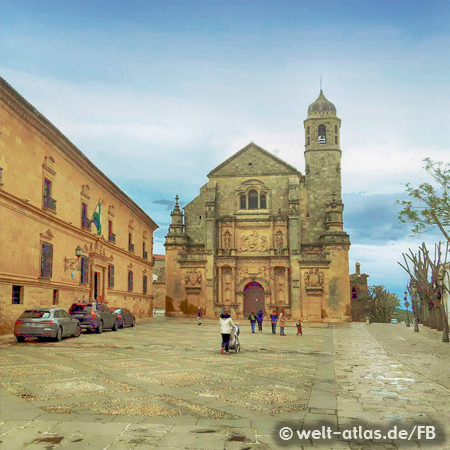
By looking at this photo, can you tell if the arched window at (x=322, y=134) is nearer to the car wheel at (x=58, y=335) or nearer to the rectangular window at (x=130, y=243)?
the rectangular window at (x=130, y=243)

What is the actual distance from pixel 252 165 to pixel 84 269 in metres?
23.8

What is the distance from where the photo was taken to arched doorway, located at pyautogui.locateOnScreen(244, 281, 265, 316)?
4497 centimetres

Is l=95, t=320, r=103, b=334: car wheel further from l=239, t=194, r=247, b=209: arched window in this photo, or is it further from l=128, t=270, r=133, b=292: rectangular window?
Answer: l=239, t=194, r=247, b=209: arched window

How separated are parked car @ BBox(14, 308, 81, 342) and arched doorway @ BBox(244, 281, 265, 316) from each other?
27499 mm

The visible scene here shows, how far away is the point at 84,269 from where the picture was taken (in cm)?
2830

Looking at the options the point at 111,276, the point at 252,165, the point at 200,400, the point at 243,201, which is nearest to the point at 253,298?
the point at 243,201

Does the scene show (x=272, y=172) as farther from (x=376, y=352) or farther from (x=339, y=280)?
(x=376, y=352)

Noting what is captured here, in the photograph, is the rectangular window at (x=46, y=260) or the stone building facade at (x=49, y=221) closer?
the stone building facade at (x=49, y=221)

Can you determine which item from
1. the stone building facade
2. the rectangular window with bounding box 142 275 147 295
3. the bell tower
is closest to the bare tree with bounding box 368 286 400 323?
the bell tower

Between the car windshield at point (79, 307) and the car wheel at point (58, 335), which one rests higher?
the car windshield at point (79, 307)

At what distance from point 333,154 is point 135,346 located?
40.5 m

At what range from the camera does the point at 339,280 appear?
43125 mm

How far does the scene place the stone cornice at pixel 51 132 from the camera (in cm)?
1994

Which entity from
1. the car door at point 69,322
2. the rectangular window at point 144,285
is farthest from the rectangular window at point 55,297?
the rectangular window at point 144,285
